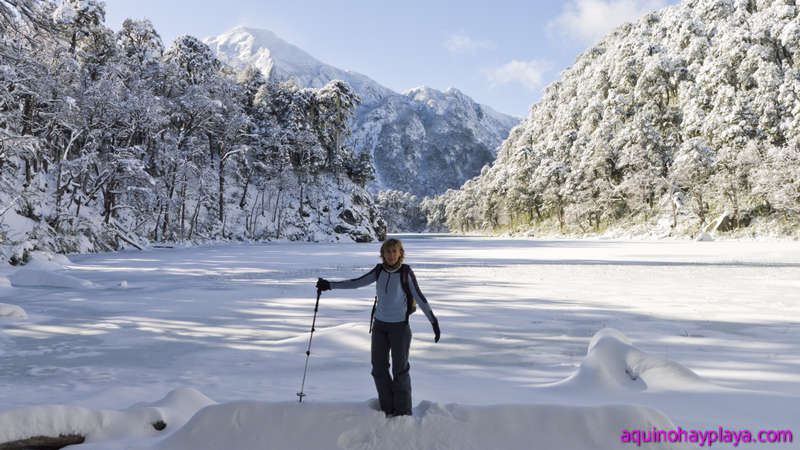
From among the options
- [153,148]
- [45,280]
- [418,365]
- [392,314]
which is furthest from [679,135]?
[45,280]

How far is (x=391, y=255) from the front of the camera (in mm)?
3520

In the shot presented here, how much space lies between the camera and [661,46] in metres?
61.1

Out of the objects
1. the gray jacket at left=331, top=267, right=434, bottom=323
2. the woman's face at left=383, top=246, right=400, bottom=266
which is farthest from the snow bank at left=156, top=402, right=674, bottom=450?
the woman's face at left=383, top=246, right=400, bottom=266

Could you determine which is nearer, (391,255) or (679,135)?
(391,255)

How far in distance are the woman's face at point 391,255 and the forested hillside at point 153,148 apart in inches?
307

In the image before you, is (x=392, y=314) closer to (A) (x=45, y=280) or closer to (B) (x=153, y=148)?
(A) (x=45, y=280)

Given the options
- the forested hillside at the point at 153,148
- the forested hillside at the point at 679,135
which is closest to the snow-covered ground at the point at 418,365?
the forested hillside at the point at 153,148

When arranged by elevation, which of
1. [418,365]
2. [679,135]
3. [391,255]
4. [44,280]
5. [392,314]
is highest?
[679,135]

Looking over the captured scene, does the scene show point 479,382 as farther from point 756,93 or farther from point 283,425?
point 756,93

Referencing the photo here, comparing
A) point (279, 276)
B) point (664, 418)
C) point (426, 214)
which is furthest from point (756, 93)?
point (426, 214)

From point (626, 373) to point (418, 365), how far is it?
234 cm

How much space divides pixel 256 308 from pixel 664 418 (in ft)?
25.7

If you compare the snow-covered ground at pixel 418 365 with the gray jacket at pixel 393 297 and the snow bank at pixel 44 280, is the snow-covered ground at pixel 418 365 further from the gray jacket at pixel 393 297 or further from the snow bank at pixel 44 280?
the gray jacket at pixel 393 297

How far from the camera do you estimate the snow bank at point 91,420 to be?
113 inches
